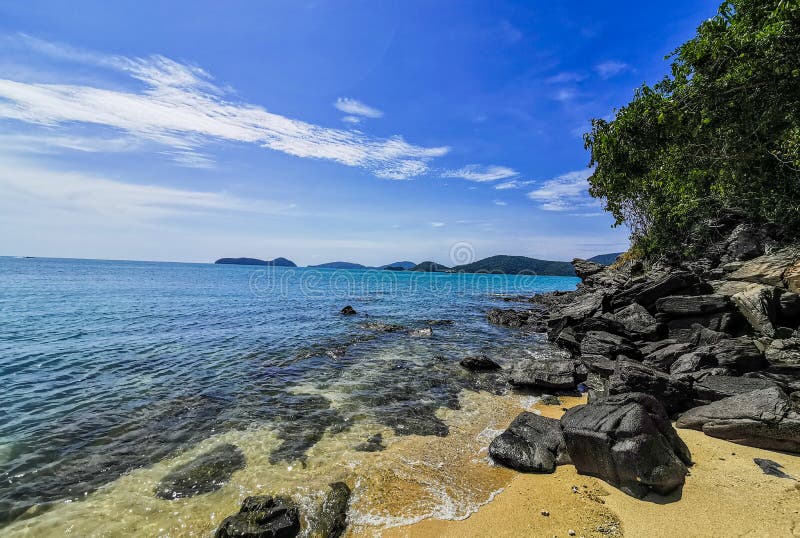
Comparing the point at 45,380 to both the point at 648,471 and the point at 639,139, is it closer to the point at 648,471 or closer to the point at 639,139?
the point at 648,471

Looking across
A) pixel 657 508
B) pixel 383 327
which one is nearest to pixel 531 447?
pixel 657 508

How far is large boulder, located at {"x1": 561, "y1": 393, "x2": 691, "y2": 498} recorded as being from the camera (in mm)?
6098

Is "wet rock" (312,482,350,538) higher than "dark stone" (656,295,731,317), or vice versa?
"dark stone" (656,295,731,317)

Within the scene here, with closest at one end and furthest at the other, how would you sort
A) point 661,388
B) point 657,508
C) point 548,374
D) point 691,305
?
point 657,508 < point 661,388 < point 548,374 < point 691,305

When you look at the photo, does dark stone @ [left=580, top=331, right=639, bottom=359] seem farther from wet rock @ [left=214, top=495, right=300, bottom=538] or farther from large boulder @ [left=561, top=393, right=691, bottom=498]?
wet rock @ [left=214, top=495, right=300, bottom=538]

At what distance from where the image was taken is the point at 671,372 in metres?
11.9

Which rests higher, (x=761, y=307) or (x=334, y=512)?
(x=761, y=307)

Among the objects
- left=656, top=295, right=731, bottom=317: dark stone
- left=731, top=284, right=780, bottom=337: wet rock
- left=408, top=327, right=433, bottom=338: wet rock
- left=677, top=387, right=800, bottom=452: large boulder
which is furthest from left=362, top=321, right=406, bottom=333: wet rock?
left=731, top=284, right=780, bottom=337: wet rock

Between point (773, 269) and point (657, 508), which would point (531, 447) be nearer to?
point (657, 508)

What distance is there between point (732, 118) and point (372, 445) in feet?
56.6

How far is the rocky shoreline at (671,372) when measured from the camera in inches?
265

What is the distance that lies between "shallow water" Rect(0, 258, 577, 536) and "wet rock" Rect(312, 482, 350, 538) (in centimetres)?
23

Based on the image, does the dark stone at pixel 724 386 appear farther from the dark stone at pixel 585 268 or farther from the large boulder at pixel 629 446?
the dark stone at pixel 585 268

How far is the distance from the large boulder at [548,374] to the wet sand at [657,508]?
242 inches
